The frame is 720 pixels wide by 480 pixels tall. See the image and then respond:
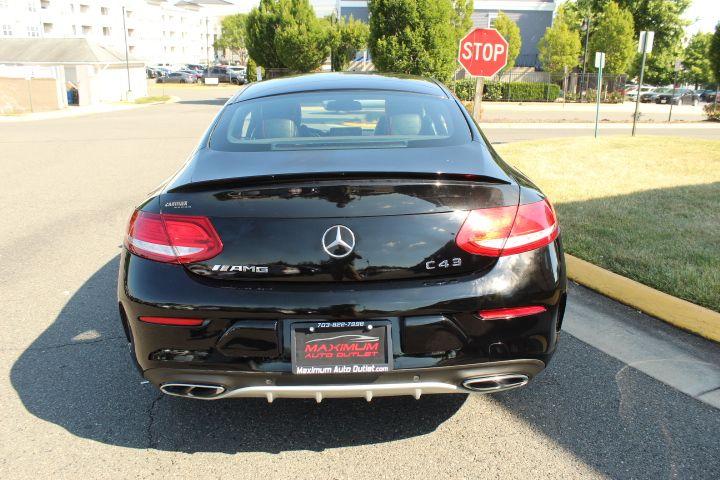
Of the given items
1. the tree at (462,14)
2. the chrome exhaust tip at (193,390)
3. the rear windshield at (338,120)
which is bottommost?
the chrome exhaust tip at (193,390)

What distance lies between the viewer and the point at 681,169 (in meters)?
9.72

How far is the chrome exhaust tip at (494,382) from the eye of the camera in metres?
2.54

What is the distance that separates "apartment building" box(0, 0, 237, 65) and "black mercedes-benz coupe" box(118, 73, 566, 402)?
44.2 metres

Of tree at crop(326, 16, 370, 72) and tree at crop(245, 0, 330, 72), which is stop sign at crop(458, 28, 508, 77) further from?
tree at crop(326, 16, 370, 72)

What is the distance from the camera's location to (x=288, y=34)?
32062mm

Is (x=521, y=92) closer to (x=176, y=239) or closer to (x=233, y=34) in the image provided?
(x=176, y=239)

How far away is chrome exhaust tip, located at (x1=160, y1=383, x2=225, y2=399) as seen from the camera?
254cm

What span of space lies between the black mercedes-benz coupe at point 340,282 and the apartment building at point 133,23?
44.2m

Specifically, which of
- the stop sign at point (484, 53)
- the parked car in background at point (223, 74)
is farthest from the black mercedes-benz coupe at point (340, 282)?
the parked car in background at point (223, 74)

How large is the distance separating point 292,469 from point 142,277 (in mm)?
1016

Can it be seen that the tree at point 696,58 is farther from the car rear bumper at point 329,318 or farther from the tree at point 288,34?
the car rear bumper at point 329,318

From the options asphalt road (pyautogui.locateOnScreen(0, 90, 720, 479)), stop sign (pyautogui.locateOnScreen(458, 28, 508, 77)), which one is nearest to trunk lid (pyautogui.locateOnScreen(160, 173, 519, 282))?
asphalt road (pyautogui.locateOnScreen(0, 90, 720, 479))

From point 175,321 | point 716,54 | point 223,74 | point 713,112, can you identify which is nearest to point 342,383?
point 175,321

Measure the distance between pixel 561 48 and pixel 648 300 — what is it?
42309mm
